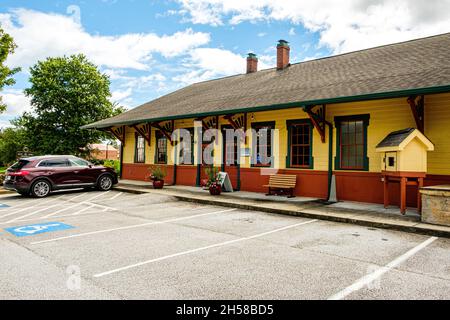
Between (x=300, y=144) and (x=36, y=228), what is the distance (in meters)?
8.70

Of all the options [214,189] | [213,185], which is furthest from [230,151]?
[214,189]

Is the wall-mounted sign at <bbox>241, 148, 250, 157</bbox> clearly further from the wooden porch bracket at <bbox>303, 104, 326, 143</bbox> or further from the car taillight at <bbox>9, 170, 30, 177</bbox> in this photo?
the car taillight at <bbox>9, 170, 30, 177</bbox>

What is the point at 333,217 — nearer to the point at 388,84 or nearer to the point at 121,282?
the point at 388,84

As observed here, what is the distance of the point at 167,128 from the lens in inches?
669

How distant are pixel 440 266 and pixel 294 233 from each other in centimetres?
275

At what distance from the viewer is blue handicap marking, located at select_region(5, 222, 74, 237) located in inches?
274

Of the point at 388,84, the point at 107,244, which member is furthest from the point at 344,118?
the point at 107,244

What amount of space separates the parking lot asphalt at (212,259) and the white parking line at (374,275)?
1 centimetres

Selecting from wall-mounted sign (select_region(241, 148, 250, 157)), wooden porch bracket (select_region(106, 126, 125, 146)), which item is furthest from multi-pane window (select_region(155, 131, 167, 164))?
wall-mounted sign (select_region(241, 148, 250, 157))

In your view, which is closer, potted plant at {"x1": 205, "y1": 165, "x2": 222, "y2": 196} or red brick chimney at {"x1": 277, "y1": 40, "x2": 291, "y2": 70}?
potted plant at {"x1": 205, "y1": 165, "x2": 222, "y2": 196}

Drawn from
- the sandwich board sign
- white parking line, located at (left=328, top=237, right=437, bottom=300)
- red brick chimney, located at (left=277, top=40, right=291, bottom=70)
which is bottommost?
white parking line, located at (left=328, top=237, right=437, bottom=300)

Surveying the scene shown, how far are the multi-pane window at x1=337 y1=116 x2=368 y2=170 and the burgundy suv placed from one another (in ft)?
33.5

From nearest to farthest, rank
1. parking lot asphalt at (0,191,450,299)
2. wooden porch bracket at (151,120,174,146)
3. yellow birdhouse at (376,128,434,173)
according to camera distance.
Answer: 1. parking lot asphalt at (0,191,450,299)
2. yellow birdhouse at (376,128,434,173)
3. wooden porch bracket at (151,120,174,146)

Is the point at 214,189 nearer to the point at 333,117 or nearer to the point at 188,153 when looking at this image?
the point at 188,153
